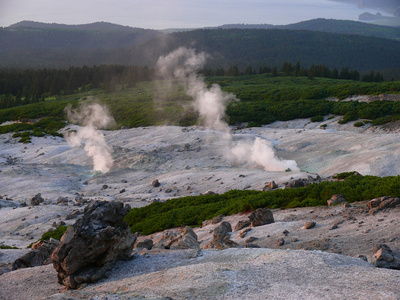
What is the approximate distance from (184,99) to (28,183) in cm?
4188

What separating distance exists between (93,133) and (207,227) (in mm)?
33904

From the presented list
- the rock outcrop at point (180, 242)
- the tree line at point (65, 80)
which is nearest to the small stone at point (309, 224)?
the rock outcrop at point (180, 242)

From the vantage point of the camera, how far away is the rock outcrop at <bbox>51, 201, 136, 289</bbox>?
984 centimetres

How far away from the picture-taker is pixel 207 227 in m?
16.6

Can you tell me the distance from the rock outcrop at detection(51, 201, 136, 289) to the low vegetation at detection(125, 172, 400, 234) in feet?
24.7

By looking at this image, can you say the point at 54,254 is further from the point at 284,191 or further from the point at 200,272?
the point at 284,191

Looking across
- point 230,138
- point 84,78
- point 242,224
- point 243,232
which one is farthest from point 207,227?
point 84,78

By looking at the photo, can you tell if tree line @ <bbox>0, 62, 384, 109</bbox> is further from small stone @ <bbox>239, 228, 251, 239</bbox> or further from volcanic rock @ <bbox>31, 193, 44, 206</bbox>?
small stone @ <bbox>239, 228, 251, 239</bbox>

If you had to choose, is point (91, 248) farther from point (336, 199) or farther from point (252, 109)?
point (252, 109)

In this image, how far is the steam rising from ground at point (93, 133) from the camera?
116 feet

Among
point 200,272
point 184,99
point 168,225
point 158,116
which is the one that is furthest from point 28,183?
point 184,99

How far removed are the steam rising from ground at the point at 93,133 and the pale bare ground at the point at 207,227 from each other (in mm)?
814

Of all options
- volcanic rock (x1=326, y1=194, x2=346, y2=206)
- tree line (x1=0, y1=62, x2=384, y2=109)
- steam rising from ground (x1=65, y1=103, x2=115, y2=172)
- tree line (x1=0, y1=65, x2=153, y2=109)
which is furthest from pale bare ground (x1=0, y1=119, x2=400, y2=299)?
tree line (x1=0, y1=65, x2=153, y2=109)

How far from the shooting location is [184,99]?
69125 mm
